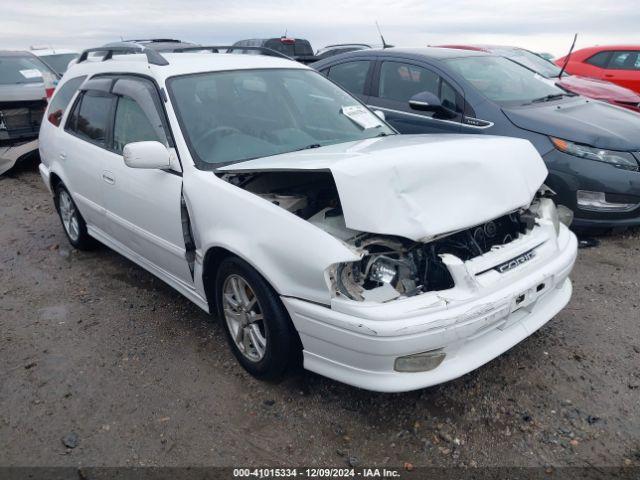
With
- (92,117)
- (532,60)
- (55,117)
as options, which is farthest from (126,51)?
(532,60)

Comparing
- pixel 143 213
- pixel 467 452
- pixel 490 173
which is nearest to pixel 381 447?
pixel 467 452

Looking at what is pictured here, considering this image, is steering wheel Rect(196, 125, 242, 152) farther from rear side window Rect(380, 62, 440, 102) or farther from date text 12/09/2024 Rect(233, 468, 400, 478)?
rear side window Rect(380, 62, 440, 102)

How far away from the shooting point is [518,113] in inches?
189

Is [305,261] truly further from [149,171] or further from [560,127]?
[560,127]

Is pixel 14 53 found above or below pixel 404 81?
below

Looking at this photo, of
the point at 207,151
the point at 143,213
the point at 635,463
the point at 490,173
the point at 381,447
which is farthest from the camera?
the point at 143,213

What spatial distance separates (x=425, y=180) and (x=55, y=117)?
363 centimetres

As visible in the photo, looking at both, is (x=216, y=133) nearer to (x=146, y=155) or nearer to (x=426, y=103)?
(x=146, y=155)

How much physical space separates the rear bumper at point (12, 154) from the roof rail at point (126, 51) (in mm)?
3525

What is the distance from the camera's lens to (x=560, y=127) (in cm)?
456

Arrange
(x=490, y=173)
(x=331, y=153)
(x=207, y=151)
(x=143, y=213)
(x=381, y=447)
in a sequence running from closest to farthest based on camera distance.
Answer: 1. (x=381, y=447)
2. (x=490, y=173)
3. (x=331, y=153)
4. (x=207, y=151)
5. (x=143, y=213)

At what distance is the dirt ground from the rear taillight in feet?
5.55

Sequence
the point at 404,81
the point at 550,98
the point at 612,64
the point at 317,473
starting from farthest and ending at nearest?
the point at 612,64 < the point at 404,81 < the point at 550,98 < the point at 317,473

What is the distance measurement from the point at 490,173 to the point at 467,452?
130cm
